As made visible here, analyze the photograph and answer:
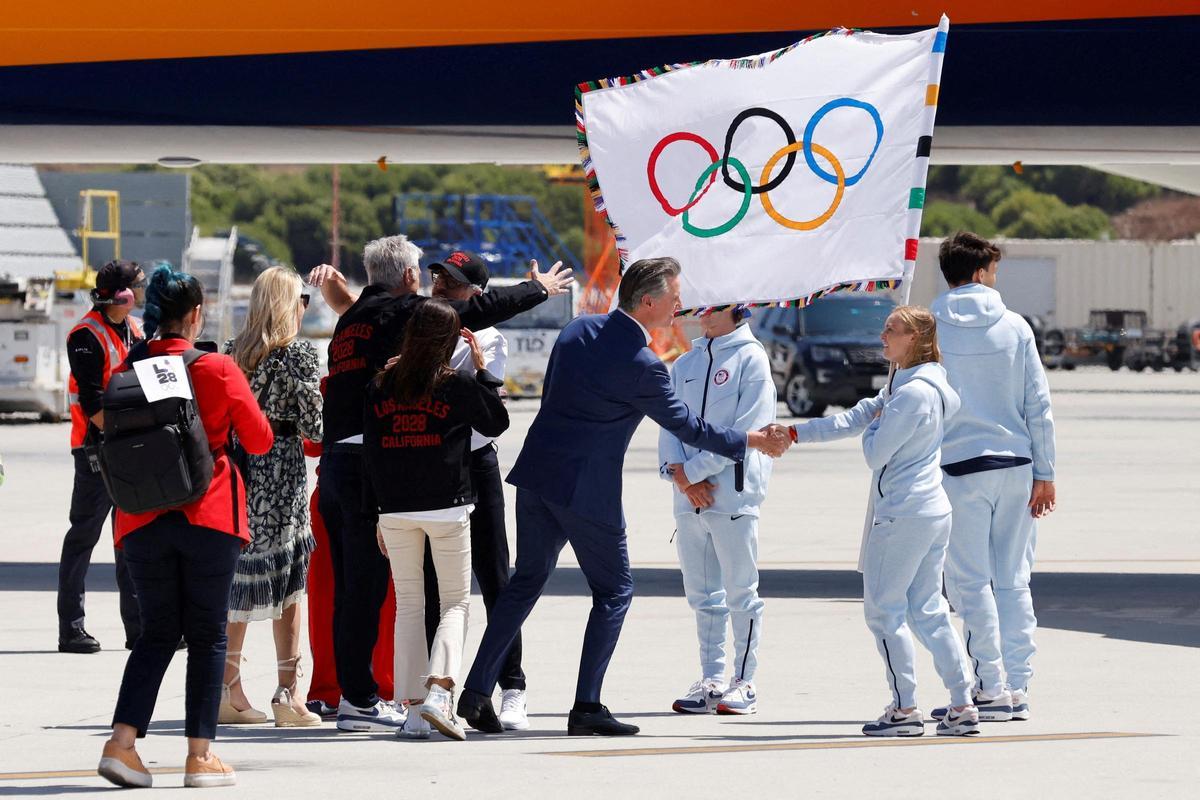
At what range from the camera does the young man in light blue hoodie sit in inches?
290

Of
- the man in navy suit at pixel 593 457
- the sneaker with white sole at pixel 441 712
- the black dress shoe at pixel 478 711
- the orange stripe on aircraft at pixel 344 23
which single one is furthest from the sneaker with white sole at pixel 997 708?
the orange stripe on aircraft at pixel 344 23

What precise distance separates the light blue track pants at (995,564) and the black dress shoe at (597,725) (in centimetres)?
139

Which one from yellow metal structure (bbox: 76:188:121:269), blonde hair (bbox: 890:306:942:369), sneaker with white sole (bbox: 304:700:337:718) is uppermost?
yellow metal structure (bbox: 76:188:121:269)

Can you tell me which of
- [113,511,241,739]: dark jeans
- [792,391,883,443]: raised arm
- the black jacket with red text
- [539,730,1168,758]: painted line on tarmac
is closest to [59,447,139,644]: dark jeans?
the black jacket with red text

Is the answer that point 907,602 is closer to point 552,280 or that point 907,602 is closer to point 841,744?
point 841,744

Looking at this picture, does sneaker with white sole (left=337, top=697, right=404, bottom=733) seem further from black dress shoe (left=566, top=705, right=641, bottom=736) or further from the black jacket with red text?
the black jacket with red text

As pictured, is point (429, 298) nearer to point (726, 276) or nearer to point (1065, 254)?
point (726, 276)

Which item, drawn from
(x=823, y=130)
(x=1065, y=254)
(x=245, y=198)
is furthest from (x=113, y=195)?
(x=245, y=198)

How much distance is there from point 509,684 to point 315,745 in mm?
841

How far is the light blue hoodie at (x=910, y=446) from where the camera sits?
6.85 meters

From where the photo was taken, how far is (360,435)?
7.30m

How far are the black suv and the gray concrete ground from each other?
1384 cm

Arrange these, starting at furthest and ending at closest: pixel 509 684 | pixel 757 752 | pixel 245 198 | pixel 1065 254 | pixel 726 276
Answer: pixel 245 198, pixel 1065 254, pixel 726 276, pixel 509 684, pixel 757 752

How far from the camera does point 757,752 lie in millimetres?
6621
